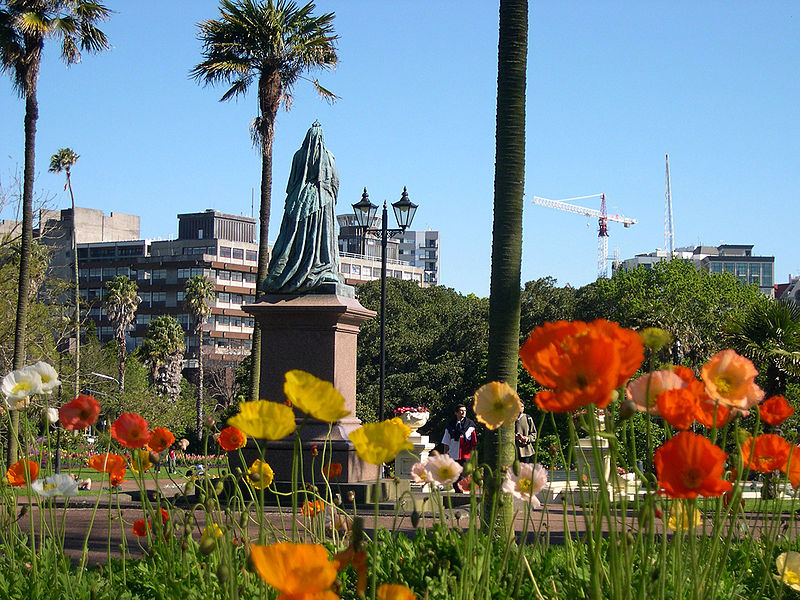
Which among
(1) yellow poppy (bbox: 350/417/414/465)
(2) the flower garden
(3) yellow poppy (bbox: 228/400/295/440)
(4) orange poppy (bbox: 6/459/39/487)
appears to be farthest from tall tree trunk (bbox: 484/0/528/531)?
(3) yellow poppy (bbox: 228/400/295/440)

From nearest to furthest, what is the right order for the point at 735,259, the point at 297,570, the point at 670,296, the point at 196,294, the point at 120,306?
the point at 297,570
the point at 670,296
the point at 120,306
the point at 196,294
the point at 735,259

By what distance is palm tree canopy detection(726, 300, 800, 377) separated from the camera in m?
23.7

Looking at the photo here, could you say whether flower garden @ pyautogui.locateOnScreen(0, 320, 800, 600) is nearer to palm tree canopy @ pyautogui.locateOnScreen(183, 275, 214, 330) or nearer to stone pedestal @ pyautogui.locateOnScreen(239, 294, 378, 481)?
stone pedestal @ pyautogui.locateOnScreen(239, 294, 378, 481)

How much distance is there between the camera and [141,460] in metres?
3.96

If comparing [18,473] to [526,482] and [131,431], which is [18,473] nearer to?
[131,431]

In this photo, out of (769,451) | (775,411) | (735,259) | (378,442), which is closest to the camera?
(378,442)

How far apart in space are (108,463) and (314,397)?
2.17m

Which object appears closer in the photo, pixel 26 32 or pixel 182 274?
pixel 26 32

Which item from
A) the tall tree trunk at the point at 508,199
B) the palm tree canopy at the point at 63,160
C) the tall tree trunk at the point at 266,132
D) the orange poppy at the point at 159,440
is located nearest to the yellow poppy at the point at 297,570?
the orange poppy at the point at 159,440

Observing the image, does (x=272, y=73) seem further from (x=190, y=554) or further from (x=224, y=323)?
(x=224, y=323)

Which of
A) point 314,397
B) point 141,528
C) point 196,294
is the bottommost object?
point 141,528

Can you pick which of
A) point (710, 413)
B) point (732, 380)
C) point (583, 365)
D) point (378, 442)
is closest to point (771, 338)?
point (710, 413)

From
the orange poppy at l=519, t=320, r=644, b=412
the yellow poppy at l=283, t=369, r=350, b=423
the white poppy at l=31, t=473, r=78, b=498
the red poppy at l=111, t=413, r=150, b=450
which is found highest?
the orange poppy at l=519, t=320, r=644, b=412

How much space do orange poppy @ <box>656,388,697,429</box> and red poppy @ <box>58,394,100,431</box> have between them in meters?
1.98
